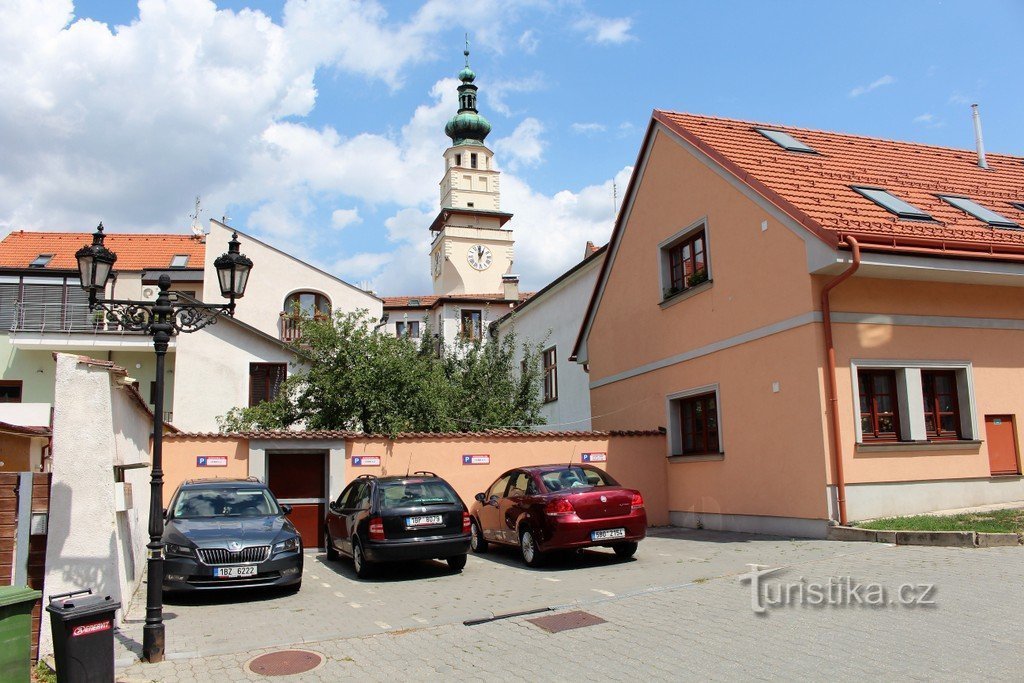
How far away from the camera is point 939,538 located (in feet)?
35.5

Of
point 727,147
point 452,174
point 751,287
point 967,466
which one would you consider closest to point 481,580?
point 751,287

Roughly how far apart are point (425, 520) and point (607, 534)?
2745 millimetres

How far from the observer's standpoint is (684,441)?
17734 millimetres

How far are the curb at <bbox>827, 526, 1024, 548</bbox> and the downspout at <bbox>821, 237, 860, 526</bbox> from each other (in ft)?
2.41

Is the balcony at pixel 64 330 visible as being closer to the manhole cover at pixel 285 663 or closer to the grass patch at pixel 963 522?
the manhole cover at pixel 285 663

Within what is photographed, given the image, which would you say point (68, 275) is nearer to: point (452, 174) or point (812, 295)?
point (812, 295)

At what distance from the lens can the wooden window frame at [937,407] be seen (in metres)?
14.1

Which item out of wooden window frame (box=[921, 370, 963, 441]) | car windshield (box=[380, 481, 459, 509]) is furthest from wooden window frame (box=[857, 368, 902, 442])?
car windshield (box=[380, 481, 459, 509])

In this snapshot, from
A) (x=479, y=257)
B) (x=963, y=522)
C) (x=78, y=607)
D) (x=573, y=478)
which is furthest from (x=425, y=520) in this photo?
(x=479, y=257)

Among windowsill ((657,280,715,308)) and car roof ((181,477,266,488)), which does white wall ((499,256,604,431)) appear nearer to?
windowsill ((657,280,715,308))

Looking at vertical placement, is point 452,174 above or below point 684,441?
above

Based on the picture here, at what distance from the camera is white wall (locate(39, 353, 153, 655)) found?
7.96m

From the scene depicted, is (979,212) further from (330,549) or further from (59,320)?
(59,320)

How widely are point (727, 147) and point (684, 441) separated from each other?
6.57m
